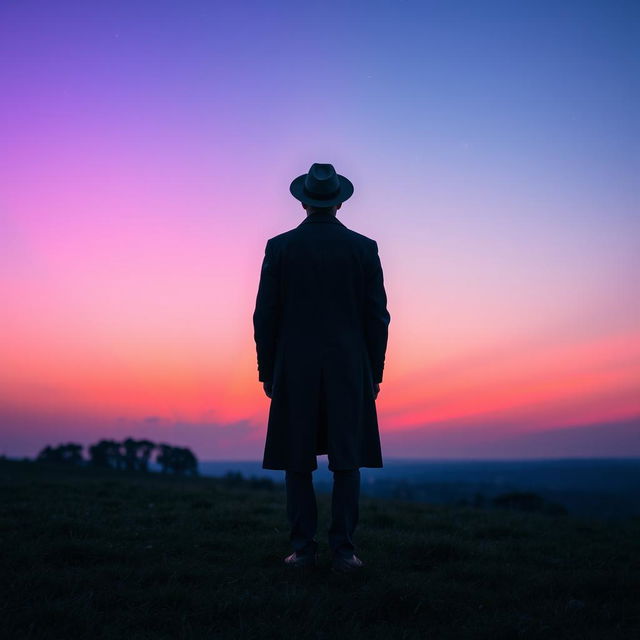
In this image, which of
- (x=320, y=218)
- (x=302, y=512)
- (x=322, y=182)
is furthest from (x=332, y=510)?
(x=322, y=182)

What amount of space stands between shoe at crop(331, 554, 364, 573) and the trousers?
0.04 metres

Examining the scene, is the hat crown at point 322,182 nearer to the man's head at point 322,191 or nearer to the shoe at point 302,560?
the man's head at point 322,191

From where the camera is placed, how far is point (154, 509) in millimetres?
9266

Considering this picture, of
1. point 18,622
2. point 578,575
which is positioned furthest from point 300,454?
point 578,575


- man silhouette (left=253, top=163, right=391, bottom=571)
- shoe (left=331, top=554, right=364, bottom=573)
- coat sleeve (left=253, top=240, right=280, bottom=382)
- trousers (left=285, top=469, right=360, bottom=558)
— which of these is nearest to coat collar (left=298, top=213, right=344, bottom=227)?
man silhouette (left=253, top=163, right=391, bottom=571)

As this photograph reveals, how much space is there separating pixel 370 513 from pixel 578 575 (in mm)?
4095

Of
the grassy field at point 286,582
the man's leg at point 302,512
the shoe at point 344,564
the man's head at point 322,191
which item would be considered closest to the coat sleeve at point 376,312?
the man's head at point 322,191

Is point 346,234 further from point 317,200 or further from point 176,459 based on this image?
point 176,459

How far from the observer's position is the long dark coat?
5.32 meters

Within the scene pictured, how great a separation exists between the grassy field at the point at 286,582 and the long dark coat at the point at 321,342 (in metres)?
1.08

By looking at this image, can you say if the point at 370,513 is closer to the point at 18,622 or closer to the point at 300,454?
the point at 300,454

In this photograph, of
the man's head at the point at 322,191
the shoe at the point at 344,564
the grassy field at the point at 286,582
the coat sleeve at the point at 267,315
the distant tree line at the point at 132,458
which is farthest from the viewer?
the distant tree line at the point at 132,458

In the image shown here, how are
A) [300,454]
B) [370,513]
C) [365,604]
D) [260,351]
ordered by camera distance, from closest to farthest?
[365,604], [300,454], [260,351], [370,513]

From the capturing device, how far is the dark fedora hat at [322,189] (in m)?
5.66
